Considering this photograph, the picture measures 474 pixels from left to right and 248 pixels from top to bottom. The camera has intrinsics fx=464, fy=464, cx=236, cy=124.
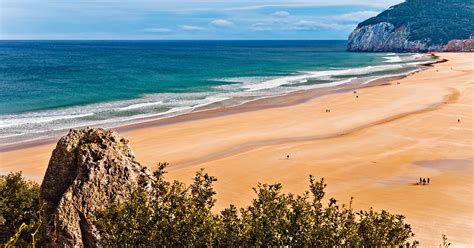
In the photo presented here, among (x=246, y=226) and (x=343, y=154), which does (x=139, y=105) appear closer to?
(x=343, y=154)

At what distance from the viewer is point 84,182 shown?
12859 millimetres

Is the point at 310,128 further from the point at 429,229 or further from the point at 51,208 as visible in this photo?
the point at 51,208

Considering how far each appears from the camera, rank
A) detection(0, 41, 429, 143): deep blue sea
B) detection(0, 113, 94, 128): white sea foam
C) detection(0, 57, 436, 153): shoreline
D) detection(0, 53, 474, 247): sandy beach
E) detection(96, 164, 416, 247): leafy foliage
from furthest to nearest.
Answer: detection(0, 41, 429, 143): deep blue sea → detection(0, 113, 94, 128): white sea foam → detection(0, 57, 436, 153): shoreline → detection(0, 53, 474, 247): sandy beach → detection(96, 164, 416, 247): leafy foliage

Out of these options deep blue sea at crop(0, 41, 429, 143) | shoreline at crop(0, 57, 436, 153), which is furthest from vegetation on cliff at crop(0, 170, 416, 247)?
deep blue sea at crop(0, 41, 429, 143)

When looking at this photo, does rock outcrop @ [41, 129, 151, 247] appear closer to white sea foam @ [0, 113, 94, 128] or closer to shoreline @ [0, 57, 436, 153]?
shoreline @ [0, 57, 436, 153]

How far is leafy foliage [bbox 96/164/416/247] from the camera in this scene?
1083cm

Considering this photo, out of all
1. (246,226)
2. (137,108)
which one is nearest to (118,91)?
(137,108)

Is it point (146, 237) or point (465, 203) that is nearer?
point (146, 237)

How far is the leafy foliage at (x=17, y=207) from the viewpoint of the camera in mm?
14484

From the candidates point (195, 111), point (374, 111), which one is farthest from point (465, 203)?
point (195, 111)

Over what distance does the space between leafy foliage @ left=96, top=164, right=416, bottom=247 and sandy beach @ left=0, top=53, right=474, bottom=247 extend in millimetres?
11757

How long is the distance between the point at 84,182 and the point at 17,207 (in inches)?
150

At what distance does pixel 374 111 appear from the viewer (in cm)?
5716

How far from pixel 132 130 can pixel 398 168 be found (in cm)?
2636
